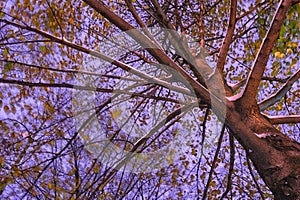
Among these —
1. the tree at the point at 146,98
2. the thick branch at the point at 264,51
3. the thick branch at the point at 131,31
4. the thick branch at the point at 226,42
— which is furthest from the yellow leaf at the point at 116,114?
the thick branch at the point at 264,51

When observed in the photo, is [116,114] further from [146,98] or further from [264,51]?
[264,51]

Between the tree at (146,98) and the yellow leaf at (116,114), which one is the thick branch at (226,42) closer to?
the tree at (146,98)

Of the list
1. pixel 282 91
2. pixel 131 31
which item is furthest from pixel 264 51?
pixel 131 31

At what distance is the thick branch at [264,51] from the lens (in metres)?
2.49

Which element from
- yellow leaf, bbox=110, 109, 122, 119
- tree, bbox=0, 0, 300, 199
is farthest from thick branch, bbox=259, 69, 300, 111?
yellow leaf, bbox=110, 109, 122, 119

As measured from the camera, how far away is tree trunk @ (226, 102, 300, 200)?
2180 mm

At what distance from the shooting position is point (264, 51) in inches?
100

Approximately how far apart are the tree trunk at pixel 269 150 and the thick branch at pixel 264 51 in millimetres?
124

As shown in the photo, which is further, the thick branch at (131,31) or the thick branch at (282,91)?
the thick branch at (282,91)

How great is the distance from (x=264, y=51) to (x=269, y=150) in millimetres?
827

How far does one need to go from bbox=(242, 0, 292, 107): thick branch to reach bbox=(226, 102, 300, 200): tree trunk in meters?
0.12

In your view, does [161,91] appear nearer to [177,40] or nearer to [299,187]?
[177,40]

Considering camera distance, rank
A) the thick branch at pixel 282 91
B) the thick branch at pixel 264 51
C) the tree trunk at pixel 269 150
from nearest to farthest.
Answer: the tree trunk at pixel 269 150 → the thick branch at pixel 264 51 → the thick branch at pixel 282 91

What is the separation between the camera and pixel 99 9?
2.39m
